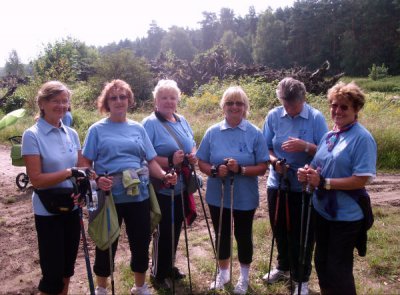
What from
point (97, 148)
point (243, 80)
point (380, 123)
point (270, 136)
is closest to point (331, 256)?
point (270, 136)

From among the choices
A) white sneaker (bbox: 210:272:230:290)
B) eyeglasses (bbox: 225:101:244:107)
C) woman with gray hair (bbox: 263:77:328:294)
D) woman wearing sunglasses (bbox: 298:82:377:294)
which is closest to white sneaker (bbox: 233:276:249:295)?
white sneaker (bbox: 210:272:230:290)

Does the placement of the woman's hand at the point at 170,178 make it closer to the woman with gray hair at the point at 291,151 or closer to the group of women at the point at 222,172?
the group of women at the point at 222,172

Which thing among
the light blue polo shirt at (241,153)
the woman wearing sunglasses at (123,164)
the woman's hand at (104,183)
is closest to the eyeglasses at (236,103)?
the light blue polo shirt at (241,153)

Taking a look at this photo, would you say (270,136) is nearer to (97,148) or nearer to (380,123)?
(97,148)

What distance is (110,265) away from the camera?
3639 millimetres

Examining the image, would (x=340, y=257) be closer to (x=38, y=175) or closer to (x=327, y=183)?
(x=327, y=183)

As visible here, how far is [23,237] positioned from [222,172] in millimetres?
3758

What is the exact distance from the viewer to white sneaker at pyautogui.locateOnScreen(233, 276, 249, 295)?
4113 millimetres

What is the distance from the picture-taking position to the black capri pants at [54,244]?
10.6 ft

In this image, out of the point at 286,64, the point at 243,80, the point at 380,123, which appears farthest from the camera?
the point at 286,64

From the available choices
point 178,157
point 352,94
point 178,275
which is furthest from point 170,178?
point 352,94

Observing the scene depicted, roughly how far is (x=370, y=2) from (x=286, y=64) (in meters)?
14.2

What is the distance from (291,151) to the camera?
386 cm

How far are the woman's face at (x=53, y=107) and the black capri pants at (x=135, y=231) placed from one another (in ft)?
3.25
